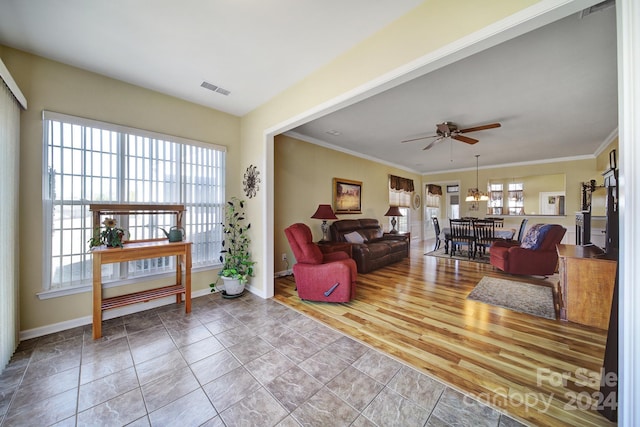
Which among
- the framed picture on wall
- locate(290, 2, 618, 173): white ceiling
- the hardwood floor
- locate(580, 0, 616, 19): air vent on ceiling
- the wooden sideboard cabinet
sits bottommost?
the hardwood floor

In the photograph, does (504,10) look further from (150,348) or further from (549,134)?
(549,134)

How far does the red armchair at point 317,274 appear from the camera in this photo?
3.05 metres

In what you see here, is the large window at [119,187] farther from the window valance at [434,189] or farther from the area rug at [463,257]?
the window valance at [434,189]

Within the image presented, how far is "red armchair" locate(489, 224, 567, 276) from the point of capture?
4.21m

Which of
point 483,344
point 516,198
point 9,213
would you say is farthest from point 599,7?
point 516,198

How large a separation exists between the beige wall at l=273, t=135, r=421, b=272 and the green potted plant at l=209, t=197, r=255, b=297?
2.39 ft

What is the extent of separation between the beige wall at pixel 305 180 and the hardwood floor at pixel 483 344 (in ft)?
4.55

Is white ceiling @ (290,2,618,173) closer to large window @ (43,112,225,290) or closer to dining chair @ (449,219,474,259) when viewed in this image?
dining chair @ (449,219,474,259)

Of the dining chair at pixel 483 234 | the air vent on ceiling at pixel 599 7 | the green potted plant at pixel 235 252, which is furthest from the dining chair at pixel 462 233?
the green potted plant at pixel 235 252

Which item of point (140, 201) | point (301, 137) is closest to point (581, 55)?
point (301, 137)

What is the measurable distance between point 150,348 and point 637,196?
11.2 feet

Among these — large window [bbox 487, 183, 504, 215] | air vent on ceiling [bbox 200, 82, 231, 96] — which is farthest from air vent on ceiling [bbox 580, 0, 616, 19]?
large window [bbox 487, 183, 504, 215]

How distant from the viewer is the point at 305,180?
4871mm

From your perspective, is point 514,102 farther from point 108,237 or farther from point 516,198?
point 516,198
